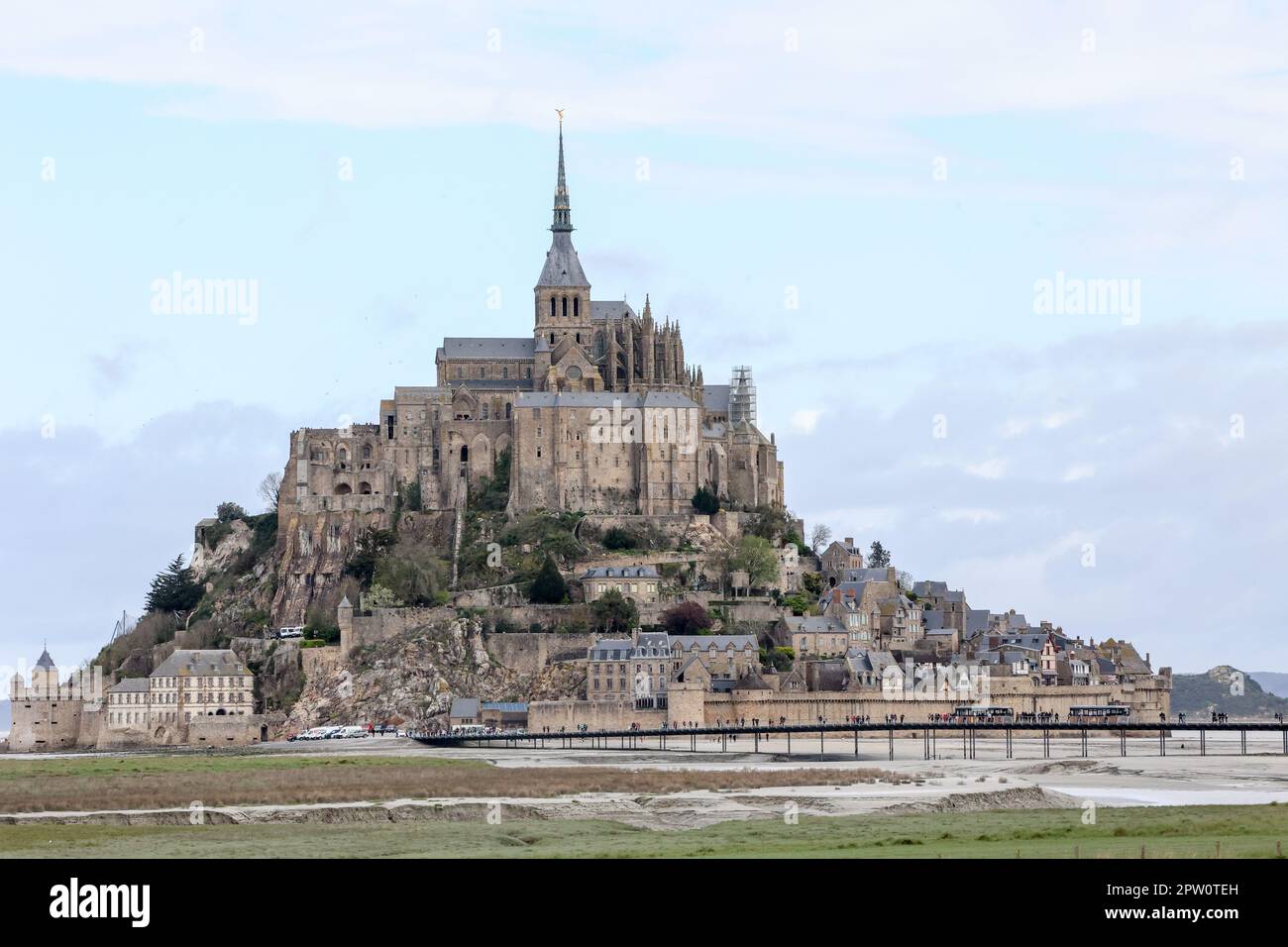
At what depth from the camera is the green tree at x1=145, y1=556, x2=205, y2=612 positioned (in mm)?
135375

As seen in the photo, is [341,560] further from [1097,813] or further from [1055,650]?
[1097,813]

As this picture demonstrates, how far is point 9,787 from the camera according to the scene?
A: 72875 millimetres

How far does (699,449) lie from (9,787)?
6546 centimetres

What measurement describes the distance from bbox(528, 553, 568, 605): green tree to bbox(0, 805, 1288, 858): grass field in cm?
6336

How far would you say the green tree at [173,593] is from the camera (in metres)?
135

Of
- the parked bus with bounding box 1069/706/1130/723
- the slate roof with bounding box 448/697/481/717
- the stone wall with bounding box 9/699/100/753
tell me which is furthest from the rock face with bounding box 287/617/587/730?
the parked bus with bounding box 1069/706/1130/723

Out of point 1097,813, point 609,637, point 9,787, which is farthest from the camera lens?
point 609,637

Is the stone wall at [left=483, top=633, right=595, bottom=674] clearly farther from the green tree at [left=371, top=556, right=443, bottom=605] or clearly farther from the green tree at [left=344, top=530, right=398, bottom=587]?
the green tree at [left=344, top=530, right=398, bottom=587]

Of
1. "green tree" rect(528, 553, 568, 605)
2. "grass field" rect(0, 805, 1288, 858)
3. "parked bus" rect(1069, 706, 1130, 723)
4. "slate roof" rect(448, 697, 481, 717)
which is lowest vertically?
"grass field" rect(0, 805, 1288, 858)

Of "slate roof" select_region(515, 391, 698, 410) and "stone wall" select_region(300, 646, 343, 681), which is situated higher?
"slate roof" select_region(515, 391, 698, 410)

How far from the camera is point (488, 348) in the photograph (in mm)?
139625

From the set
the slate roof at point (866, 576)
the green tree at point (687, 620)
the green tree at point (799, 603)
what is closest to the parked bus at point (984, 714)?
the green tree at point (687, 620)

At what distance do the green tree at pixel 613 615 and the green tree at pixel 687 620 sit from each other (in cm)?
190
